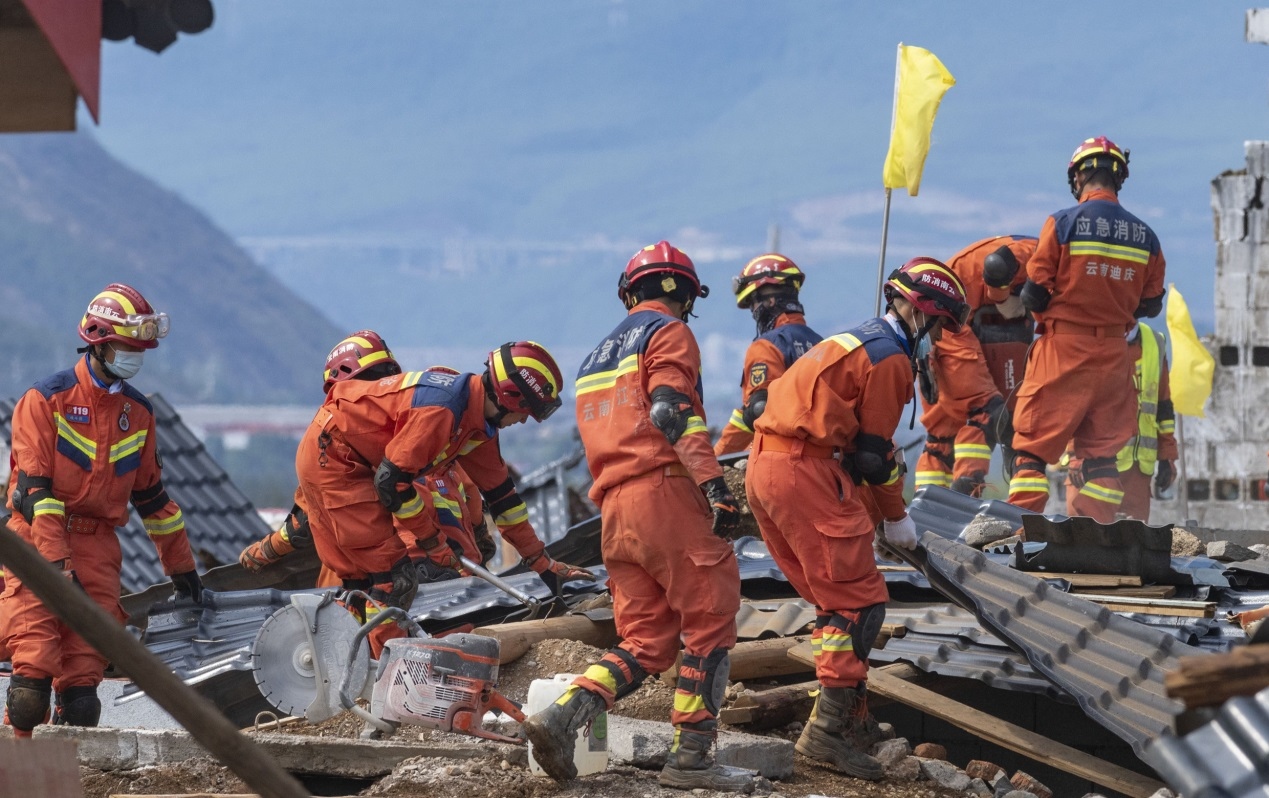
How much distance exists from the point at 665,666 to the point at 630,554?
0.48m

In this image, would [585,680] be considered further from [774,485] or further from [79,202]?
[79,202]

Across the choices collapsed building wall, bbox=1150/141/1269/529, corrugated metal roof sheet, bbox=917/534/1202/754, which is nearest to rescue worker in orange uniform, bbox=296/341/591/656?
corrugated metal roof sheet, bbox=917/534/1202/754

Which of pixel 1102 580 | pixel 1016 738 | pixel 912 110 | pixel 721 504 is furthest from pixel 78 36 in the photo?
pixel 912 110

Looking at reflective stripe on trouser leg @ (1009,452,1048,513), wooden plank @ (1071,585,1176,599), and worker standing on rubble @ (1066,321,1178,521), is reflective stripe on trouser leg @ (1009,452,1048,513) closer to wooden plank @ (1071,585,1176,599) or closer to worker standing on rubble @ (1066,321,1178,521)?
worker standing on rubble @ (1066,321,1178,521)

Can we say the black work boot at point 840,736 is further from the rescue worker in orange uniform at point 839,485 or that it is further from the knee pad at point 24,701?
the knee pad at point 24,701

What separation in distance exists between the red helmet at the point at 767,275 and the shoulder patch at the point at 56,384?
4098mm

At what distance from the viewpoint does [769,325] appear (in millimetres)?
10461

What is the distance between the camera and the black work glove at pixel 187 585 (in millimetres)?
8875

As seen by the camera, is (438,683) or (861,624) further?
(861,624)

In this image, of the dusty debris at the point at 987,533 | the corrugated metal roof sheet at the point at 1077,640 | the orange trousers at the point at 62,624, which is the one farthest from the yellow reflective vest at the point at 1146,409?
the orange trousers at the point at 62,624

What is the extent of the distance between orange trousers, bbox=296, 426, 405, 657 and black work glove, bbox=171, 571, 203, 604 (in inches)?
38.7

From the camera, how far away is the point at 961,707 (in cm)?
730

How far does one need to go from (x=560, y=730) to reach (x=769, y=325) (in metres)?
4.92

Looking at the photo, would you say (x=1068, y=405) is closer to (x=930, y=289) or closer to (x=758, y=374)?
(x=758, y=374)
